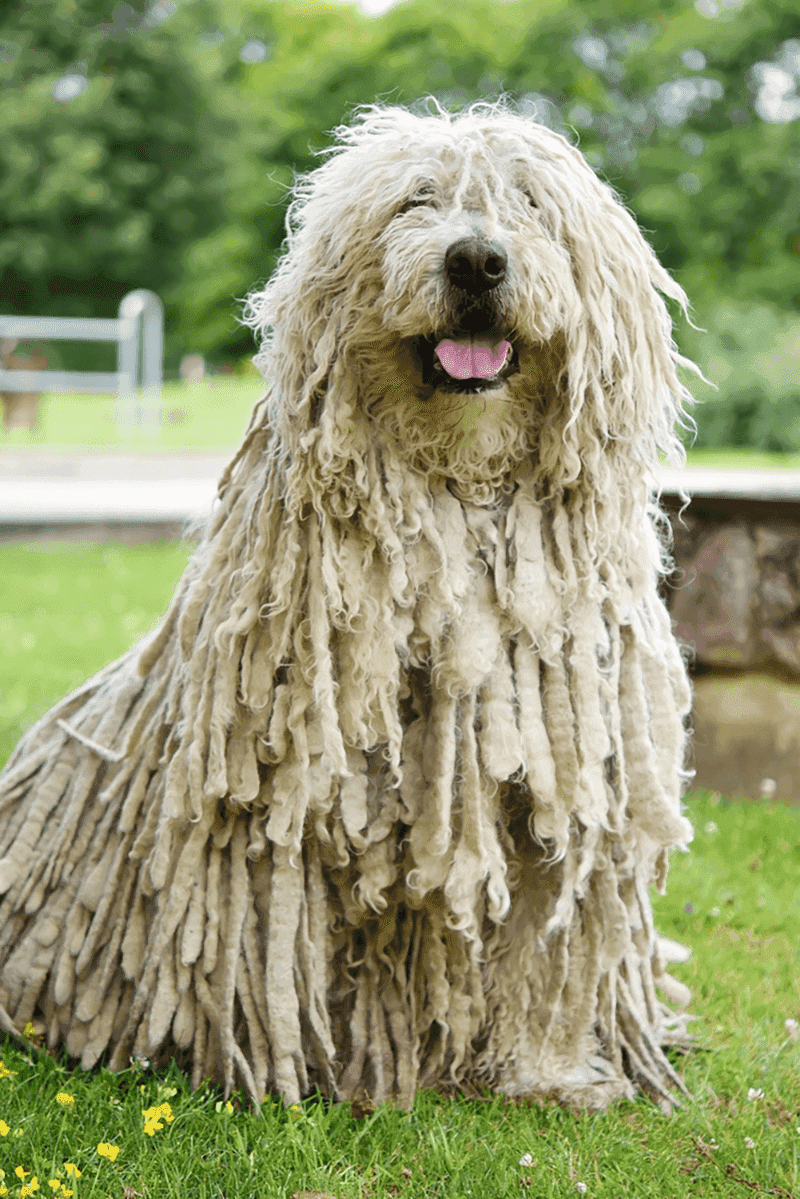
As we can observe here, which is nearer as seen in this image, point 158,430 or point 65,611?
point 65,611

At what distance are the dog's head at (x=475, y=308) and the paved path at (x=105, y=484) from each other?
9.66 feet

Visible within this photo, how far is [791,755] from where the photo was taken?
4.21 m

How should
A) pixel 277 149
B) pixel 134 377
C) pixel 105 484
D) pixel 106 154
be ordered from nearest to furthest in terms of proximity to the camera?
pixel 105 484 → pixel 134 377 → pixel 106 154 → pixel 277 149

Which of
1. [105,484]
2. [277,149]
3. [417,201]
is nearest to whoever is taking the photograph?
[417,201]

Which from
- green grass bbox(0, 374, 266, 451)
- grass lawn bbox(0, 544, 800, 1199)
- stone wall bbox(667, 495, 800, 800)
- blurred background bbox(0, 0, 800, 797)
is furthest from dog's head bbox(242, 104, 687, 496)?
blurred background bbox(0, 0, 800, 797)

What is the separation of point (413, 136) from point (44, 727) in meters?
1.33

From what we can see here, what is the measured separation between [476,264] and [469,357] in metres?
0.14

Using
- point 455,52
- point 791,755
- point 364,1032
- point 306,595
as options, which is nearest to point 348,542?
point 306,595

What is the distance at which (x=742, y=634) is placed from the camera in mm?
4117

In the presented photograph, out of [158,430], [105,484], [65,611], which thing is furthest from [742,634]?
[158,430]

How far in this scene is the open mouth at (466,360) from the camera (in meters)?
2.01

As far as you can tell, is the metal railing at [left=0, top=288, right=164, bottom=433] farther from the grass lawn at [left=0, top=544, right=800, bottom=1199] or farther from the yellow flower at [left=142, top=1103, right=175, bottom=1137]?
the yellow flower at [left=142, top=1103, right=175, bottom=1137]

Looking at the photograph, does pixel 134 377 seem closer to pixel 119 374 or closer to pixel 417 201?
pixel 119 374

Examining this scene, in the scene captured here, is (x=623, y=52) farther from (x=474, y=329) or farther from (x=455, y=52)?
(x=474, y=329)
